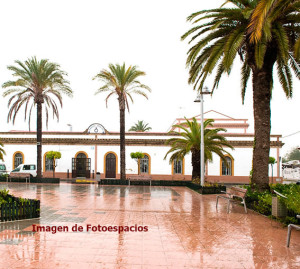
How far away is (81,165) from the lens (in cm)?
3034

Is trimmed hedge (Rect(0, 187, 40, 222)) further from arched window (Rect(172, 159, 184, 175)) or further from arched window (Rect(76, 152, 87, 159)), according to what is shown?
arched window (Rect(172, 159, 184, 175))

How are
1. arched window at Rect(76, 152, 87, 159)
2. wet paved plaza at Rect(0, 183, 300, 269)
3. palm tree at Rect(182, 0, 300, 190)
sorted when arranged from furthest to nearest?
arched window at Rect(76, 152, 87, 159)
palm tree at Rect(182, 0, 300, 190)
wet paved plaza at Rect(0, 183, 300, 269)

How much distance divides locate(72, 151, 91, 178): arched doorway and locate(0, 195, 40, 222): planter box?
21.8 metres

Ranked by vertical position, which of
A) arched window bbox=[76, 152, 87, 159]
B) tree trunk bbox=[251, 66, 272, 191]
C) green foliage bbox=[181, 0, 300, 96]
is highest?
green foliage bbox=[181, 0, 300, 96]

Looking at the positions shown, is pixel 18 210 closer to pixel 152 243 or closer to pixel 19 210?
pixel 19 210

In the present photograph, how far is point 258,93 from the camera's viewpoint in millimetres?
11531

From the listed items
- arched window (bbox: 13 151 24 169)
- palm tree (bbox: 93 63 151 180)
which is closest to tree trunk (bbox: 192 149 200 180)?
palm tree (bbox: 93 63 151 180)

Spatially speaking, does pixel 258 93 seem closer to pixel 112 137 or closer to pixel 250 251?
pixel 250 251

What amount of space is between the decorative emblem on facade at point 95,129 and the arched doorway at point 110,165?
2.52m

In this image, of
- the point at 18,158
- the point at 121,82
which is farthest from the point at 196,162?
the point at 18,158

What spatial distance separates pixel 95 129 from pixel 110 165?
406cm

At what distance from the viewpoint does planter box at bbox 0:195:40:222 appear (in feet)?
26.0

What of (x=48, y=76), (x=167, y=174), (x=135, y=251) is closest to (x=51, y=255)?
(x=135, y=251)

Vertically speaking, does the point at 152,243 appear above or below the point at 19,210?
below
